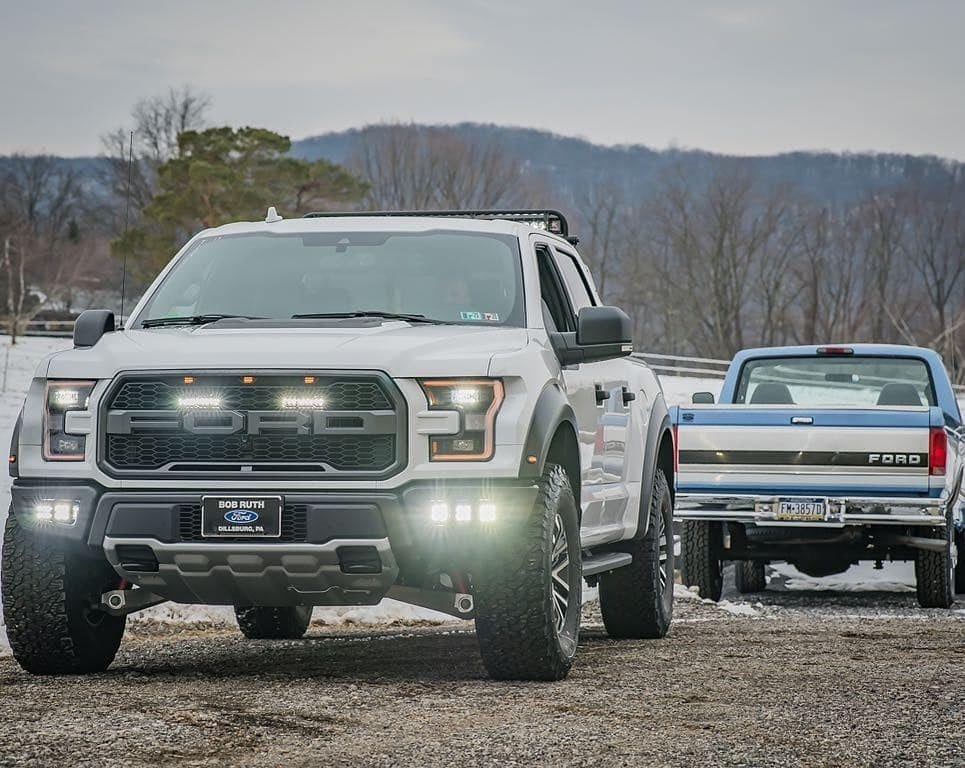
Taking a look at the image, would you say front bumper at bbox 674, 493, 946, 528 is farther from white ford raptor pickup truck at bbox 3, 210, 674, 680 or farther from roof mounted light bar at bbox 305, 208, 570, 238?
white ford raptor pickup truck at bbox 3, 210, 674, 680

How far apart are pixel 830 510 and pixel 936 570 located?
110 centimetres

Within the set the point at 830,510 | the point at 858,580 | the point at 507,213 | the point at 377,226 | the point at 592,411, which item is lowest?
→ the point at 858,580

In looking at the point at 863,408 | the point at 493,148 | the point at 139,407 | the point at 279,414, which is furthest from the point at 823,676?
the point at 493,148

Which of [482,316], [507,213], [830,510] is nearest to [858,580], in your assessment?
[830,510]

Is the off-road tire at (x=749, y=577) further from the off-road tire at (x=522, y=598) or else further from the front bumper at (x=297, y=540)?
the front bumper at (x=297, y=540)

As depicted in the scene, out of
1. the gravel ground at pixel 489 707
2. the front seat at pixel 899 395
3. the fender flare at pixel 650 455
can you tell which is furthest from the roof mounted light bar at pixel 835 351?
the gravel ground at pixel 489 707

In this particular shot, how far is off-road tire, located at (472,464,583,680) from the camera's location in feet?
22.1

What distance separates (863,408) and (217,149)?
4667cm

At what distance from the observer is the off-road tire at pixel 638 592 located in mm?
9672

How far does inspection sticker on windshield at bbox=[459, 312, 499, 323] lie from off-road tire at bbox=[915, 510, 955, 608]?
637cm

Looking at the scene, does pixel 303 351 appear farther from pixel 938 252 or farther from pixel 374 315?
pixel 938 252

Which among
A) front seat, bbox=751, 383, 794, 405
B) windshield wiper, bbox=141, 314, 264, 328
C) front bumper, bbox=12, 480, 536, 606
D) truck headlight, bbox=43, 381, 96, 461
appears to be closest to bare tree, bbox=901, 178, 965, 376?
front seat, bbox=751, 383, 794, 405

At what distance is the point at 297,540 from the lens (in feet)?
21.6

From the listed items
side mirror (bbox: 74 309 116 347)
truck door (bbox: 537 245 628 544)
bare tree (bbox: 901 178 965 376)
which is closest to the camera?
side mirror (bbox: 74 309 116 347)
